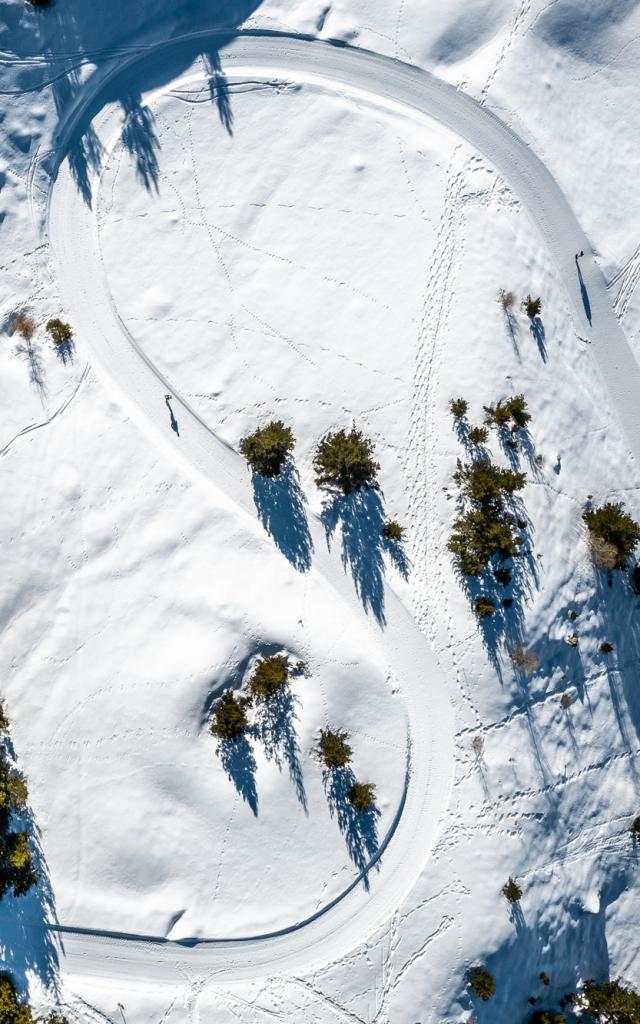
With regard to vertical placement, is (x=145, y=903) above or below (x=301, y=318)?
below

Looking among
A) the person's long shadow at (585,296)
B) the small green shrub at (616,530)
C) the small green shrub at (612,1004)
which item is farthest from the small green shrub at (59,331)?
the small green shrub at (612,1004)

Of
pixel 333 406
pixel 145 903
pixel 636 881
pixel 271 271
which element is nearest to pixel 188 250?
pixel 271 271

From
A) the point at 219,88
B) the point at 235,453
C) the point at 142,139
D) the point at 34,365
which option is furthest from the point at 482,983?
the point at 219,88

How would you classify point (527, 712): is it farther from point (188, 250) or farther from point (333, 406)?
point (188, 250)

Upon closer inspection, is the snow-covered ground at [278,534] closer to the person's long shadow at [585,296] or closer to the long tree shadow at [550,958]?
the long tree shadow at [550,958]

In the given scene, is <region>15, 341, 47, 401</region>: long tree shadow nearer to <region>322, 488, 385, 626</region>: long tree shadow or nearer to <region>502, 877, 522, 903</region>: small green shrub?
<region>322, 488, 385, 626</region>: long tree shadow
